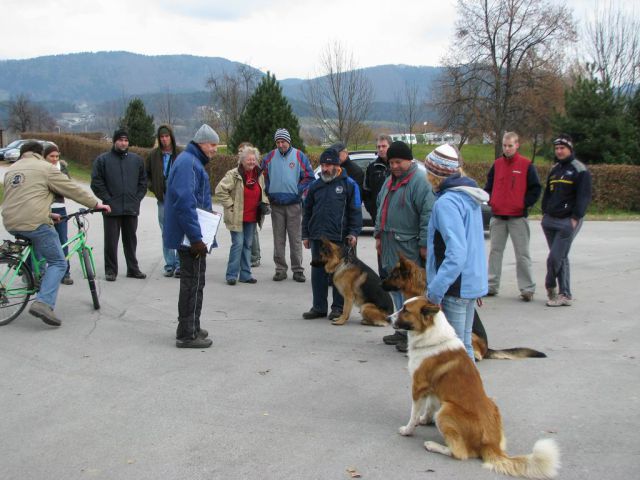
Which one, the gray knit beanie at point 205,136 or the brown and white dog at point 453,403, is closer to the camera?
the brown and white dog at point 453,403

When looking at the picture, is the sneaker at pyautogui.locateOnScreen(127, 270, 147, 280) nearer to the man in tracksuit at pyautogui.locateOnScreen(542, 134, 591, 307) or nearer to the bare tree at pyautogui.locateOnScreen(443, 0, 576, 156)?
the man in tracksuit at pyautogui.locateOnScreen(542, 134, 591, 307)

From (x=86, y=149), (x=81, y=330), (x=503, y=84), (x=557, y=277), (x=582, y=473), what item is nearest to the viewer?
(x=582, y=473)

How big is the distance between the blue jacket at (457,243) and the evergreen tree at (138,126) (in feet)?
115

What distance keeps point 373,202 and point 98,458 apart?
608cm

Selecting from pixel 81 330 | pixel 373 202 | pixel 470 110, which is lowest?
pixel 81 330

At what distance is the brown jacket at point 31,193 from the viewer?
7.12 m

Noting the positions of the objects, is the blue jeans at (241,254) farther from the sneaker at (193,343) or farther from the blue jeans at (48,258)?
the sneaker at (193,343)

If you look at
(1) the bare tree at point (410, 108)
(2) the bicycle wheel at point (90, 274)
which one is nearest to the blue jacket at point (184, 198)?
(2) the bicycle wheel at point (90, 274)

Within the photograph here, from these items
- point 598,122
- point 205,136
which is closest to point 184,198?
point 205,136

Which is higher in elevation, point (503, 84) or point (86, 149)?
point (503, 84)

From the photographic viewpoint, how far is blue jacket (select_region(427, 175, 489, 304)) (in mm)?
4586

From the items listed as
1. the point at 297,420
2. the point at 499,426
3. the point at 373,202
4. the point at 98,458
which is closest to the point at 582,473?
the point at 499,426

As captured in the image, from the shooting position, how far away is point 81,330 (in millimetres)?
7277

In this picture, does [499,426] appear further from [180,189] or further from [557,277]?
[557,277]
